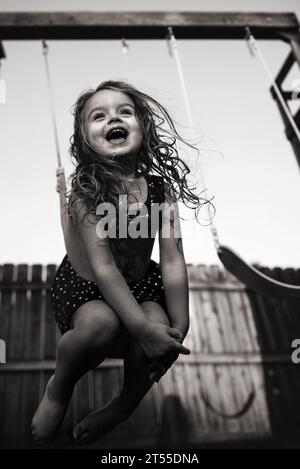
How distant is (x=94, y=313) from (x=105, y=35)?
238cm

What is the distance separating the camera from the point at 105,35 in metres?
2.80

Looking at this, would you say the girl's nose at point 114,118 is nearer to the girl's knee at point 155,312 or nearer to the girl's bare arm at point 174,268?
the girl's bare arm at point 174,268

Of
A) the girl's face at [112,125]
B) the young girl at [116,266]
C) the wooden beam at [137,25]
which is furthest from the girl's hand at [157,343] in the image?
the wooden beam at [137,25]

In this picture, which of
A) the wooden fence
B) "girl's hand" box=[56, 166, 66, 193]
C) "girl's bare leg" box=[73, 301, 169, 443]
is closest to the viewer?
"girl's bare leg" box=[73, 301, 169, 443]

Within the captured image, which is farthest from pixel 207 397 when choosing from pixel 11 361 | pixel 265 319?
pixel 11 361

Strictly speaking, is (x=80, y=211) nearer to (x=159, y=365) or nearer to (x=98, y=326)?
(x=98, y=326)

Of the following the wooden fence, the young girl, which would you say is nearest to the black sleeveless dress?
the young girl

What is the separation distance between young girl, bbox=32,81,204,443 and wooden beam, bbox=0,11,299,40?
62.6 inches

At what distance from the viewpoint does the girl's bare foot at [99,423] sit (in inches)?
48.7

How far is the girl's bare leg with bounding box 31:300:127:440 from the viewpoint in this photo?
99 centimetres

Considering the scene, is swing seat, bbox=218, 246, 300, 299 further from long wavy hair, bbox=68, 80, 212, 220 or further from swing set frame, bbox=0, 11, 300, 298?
long wavy hair, bbox=68, 80, 212, 220

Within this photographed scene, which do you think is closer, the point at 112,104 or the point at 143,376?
the point at 143,376

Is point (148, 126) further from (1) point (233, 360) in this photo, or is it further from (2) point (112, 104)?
(1) point (233, 360)
